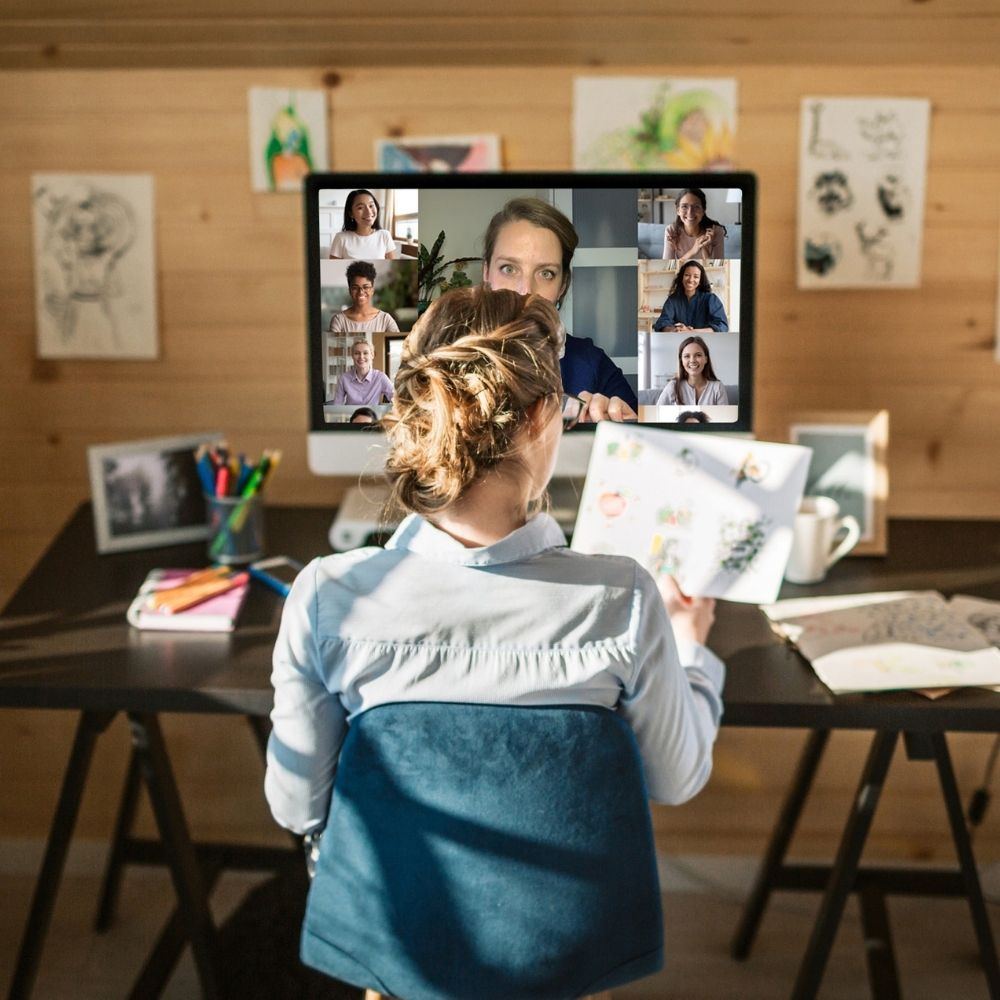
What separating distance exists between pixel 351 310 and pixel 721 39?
756mm

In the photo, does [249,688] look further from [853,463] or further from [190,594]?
[853,463]

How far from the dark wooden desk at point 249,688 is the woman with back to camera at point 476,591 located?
0.96 feet

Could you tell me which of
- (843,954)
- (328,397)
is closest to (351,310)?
(328,397)

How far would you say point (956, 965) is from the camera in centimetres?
207

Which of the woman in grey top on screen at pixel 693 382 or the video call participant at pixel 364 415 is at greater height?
the woman in grey top on screen at pixel 693 382

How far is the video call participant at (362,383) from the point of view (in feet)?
4.84

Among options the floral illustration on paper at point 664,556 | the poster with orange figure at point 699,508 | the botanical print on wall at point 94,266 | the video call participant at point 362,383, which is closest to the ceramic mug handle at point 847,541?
the poster with orange figure at point 699,508

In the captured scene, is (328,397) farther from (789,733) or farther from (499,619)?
(789,733)

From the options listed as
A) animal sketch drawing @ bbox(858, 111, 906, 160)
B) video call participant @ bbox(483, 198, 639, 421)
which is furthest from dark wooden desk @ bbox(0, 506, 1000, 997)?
animal sketch drawing @ bbox(858, 111, 906, 160)

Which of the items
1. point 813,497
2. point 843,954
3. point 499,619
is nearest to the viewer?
point 499,619

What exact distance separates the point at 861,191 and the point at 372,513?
90 centimetres

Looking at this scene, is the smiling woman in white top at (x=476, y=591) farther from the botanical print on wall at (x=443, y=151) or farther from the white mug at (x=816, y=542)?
the botanical print on wall at (x=443, y=151)

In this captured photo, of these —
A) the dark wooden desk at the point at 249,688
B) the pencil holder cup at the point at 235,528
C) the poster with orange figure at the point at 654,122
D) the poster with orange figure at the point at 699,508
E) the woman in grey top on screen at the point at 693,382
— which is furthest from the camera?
the poster with orange figure at the point at 654,122

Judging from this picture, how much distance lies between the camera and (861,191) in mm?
1938
